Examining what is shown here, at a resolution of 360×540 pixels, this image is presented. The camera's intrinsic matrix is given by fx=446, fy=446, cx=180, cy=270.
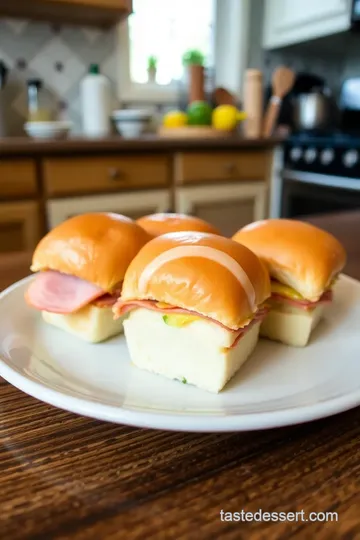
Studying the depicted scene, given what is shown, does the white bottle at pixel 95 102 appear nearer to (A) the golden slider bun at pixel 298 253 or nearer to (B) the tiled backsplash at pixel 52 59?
(B) the tiled backsplash at pixel 52 59

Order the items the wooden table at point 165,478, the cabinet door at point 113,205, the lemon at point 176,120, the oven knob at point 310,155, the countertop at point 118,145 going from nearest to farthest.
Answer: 1. the wooden table at point 165,478
2. the countertop at point 118,145
3. the cabinet door at point 113,205
4. the lemon at point 176,120
5. the oven knob at point 310,155

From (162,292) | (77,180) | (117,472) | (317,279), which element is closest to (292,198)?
(77,180)

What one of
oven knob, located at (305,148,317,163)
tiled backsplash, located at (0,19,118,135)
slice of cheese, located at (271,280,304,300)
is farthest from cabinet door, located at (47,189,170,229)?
slice of cheese, located at (271,280,304,300)

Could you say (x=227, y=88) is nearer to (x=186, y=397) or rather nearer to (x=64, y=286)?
(x=64, y=286)

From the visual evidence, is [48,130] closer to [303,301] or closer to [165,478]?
[303,301]

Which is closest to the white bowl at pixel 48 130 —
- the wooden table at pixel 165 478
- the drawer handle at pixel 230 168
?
the drawer handle at pixel 230 168
